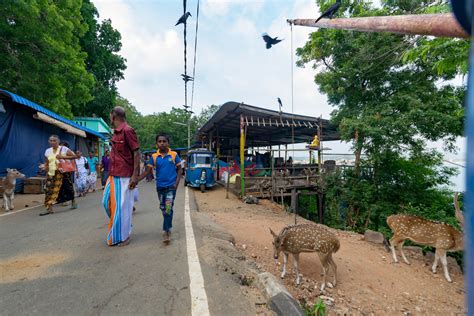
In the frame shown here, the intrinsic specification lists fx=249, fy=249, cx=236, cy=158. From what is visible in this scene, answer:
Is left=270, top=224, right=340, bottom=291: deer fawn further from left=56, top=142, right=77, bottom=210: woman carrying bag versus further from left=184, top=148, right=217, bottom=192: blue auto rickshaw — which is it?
left=184, top=148, right=217, bottom=192: blue auto rickshaw

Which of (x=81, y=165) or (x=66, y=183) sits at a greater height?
(x=81, y=165)

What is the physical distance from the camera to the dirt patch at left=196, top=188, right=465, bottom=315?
12.1ft

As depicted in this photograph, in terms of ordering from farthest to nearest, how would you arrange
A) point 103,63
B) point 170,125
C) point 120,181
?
point 170,125, point 103,63, point 120,181

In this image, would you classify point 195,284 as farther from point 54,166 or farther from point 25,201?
point 25,201

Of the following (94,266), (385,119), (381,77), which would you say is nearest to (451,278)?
(385,119)

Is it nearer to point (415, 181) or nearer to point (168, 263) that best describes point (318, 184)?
point (415, 181)

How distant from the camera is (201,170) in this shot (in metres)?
14.0

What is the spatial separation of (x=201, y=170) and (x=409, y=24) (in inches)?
487

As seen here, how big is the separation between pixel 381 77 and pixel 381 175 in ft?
13.4

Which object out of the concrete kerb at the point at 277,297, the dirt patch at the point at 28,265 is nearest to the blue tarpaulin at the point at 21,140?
the dirt patch at the point at 28,265

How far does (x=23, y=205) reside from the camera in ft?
24.2

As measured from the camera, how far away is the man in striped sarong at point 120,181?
374 centimetres

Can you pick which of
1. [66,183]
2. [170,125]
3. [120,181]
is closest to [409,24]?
[120,181]

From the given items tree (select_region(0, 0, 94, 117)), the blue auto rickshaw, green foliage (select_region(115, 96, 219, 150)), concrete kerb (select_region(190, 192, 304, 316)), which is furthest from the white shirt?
green foliage (select_region(115, 96, 219, 150))
